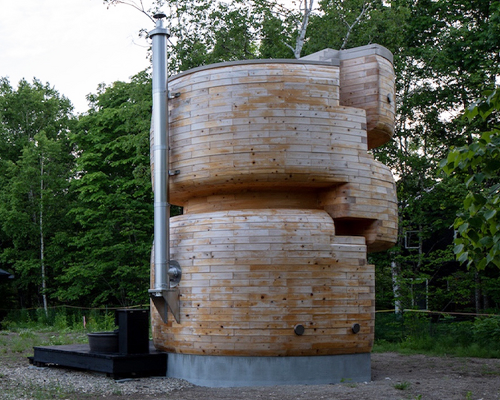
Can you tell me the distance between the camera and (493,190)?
13.7ft

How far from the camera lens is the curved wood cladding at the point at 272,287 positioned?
1147 cm

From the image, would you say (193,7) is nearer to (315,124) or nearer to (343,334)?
(315,124)

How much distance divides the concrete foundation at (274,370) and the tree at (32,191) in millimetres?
21889

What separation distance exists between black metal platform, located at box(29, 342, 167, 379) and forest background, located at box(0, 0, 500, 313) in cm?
794

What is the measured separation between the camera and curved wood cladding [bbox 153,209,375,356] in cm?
1147

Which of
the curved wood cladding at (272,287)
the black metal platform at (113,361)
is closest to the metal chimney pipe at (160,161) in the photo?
the curved wood cladding at (272,287)

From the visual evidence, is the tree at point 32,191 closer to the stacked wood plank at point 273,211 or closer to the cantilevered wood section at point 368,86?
the stacked wood plank at point 273,211

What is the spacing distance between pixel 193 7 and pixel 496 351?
51.3ft

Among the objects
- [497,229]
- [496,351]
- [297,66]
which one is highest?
[297,66]

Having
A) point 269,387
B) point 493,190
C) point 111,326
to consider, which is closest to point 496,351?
point 269,387

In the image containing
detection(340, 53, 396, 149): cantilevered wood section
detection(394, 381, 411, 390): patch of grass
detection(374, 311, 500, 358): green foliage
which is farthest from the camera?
detection(374, 311, 500, 358): green foliage

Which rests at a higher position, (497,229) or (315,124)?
(315,124)

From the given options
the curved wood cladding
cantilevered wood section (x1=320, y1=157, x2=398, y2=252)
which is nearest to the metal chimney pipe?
the curved wood cladding

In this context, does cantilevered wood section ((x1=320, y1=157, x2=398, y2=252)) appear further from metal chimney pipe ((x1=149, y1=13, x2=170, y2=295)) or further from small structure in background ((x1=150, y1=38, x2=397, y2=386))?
metal chimney pipe ((x1=149, y1=13, x2=170, y2=295))
